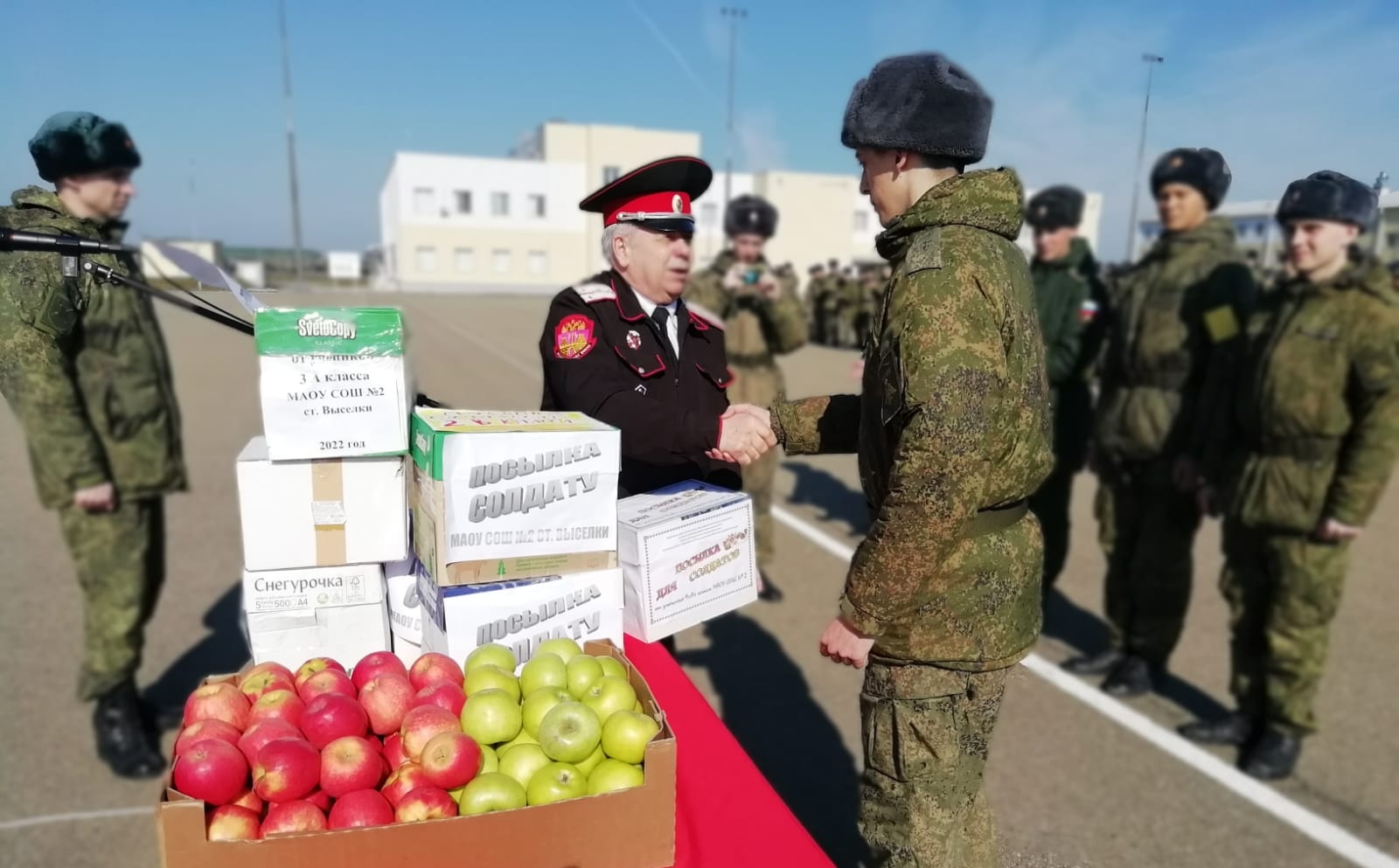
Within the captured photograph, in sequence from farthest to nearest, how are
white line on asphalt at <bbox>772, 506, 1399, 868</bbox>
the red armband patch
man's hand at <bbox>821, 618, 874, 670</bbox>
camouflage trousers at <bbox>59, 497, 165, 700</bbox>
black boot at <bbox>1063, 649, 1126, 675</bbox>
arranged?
black boot at <bbox>1063, 649, 1126, 675</bbox>, camouflage trousers at <bbox>59, 497, 165, 700</bbox>, white line on asphalt at <bbox>772, 506, 1399, 868</bbox>, the red armband patch, man's hand at <bbox>821, 618, 874, 670</bbox>

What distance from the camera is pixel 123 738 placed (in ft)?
10.8

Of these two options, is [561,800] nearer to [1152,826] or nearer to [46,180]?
[46,180]

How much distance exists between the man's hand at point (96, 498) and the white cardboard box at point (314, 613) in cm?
164

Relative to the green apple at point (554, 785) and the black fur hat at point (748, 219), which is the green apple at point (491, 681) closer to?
the green apple at point (554, 785)

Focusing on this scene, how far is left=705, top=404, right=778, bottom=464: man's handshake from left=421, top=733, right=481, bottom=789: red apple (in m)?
1.14

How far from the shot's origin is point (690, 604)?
2.05 meters

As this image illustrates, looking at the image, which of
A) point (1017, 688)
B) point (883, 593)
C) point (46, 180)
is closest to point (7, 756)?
point (46, 180)

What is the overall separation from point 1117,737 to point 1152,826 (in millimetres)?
663

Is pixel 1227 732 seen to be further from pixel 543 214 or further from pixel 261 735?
pixel 543 214

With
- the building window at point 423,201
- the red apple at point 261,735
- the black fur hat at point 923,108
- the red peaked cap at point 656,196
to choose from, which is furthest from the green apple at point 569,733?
the building window at point 423,201

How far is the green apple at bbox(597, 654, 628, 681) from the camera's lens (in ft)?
5.85

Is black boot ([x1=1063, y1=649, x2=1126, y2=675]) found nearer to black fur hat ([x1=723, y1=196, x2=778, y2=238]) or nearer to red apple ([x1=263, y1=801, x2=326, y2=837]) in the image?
black fur hat ([x1=723, y1=196, x2=778, y2=238])

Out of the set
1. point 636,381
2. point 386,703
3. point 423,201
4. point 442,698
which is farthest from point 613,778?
point 423,201

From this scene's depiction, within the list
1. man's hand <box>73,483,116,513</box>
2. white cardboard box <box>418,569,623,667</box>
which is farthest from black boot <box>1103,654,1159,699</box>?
man's hand <box>73,483,116,513</box>
